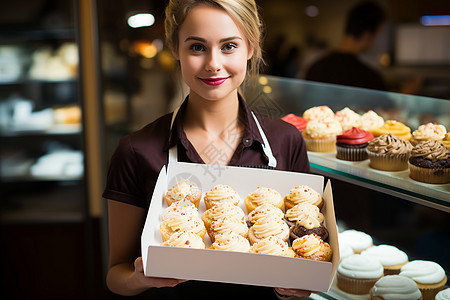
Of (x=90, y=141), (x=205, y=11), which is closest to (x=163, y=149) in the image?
(x=205, y=11)

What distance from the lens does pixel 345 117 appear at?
8.41ft

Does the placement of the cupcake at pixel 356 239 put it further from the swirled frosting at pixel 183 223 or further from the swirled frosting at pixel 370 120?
the swirled frosting at pixel 183 223

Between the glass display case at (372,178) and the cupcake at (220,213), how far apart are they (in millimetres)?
415

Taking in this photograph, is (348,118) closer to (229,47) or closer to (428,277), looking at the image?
(428,277)

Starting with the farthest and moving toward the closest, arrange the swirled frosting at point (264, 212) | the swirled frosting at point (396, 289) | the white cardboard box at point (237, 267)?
the swirled frosting at point (396, 289) < the swirled frosting at point (264, 212) < the white cardboard box at point (237, 267)

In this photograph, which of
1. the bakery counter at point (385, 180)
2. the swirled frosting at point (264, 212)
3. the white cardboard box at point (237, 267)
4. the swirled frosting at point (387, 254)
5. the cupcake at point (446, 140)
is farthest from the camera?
the swirled frosting at point (387, 254)

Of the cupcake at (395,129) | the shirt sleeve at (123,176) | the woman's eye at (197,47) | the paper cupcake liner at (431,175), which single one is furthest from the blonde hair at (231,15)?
the cupcake at (395,129)

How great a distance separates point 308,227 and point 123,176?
2.35ft

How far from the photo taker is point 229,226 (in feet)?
5.72

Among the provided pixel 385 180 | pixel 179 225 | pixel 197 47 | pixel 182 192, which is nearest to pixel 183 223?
pixel 179 225

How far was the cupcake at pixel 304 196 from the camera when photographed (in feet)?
5.97

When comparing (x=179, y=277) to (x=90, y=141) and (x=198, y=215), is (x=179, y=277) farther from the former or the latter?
(x=90, y=141)

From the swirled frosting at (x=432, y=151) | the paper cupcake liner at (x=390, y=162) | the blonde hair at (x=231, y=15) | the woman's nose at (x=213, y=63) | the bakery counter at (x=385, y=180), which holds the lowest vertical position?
the bakery counter at (x=385, y=180)

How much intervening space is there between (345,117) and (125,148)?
1278 millimetres
